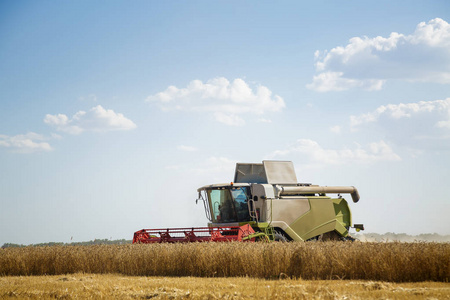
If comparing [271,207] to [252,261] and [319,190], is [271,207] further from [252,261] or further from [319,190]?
[252,261]

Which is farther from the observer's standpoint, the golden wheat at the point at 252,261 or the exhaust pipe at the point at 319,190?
the exhaust pipe at the point at 319,190

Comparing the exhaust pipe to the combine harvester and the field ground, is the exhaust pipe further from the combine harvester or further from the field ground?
the field ground

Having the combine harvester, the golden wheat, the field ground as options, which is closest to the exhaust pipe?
the combine harvester

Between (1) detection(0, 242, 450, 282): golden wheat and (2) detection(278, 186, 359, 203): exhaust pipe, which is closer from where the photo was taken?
(1) detection(0, 242, 450, 282): golden wheat

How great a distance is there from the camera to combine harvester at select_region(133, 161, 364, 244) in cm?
1434

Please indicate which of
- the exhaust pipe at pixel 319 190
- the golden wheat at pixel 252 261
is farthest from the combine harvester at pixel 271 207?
the golden wheat at pixel 252 261

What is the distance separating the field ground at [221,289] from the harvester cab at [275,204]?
5.21 meters

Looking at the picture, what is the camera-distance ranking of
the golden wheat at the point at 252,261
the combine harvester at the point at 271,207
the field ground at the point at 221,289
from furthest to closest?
the combine harvester at the point at 271,207 → the golden wheat at the point at 252,261 → the field ground at the point at 221,289

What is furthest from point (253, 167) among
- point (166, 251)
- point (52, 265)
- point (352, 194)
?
point (52, 265)

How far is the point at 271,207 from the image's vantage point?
14.7 metres

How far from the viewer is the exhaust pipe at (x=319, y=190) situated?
15.4 m

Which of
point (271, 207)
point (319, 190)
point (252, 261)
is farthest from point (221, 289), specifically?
point (319, 190)

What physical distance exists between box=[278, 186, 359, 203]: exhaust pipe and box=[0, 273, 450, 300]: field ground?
6.21m

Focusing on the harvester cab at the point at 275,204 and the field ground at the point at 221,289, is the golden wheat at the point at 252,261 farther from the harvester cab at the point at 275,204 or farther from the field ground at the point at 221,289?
the harvester cab at the point at 275,204
